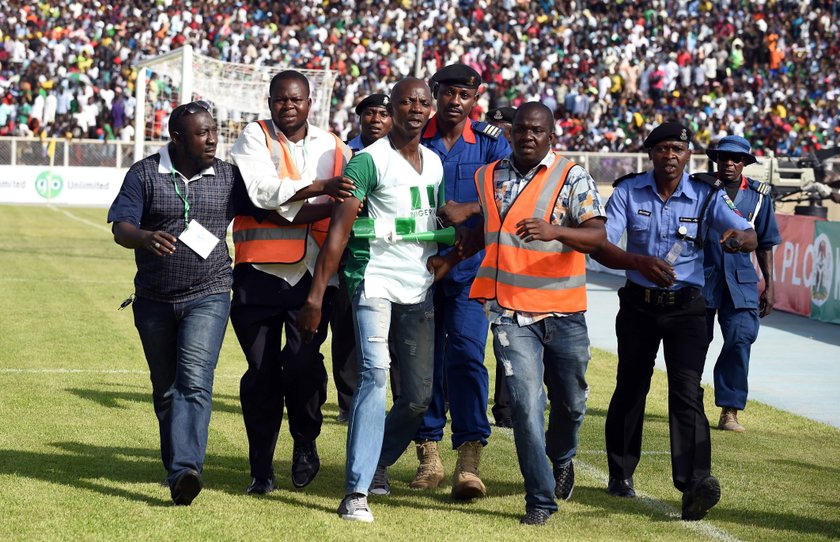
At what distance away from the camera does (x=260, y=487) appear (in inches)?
268

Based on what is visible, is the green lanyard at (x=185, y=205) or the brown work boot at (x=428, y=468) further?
the brown work boot at (x=428, y=468)

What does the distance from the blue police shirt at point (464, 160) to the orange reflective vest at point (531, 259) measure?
551 mm

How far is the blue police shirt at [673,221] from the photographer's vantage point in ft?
22.0

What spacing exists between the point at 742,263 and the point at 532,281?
3422 mm

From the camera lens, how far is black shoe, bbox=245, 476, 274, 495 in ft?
22.3

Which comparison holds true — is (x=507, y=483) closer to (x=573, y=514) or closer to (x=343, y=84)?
(x=573, y=514)

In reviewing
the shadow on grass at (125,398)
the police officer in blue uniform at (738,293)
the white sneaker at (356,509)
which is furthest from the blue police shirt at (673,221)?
the shadow on grass at (125,398)

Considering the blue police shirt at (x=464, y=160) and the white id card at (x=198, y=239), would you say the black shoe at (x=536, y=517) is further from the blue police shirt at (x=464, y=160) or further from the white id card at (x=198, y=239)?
the white id card at (x=198, y=239)

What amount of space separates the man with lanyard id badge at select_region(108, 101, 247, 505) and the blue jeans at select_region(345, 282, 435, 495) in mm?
789

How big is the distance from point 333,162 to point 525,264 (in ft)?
4.19

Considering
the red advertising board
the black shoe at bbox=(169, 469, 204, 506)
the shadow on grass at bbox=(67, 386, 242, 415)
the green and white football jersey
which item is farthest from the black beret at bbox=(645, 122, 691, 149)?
the red advertising board

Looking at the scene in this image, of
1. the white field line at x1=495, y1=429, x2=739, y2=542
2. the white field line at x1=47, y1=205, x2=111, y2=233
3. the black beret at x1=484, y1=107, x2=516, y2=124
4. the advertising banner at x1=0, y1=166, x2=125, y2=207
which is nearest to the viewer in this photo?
the white field line at x1=495, y1=429, x2=739, y2=542

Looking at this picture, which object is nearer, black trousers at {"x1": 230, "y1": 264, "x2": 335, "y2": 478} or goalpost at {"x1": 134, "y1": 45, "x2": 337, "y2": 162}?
black trousers at {"x1": 230, "y1": 264, "x2": 335, "y2": 478}

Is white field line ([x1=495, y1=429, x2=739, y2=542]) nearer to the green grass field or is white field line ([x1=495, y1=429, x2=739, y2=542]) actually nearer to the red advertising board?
the green grass field
